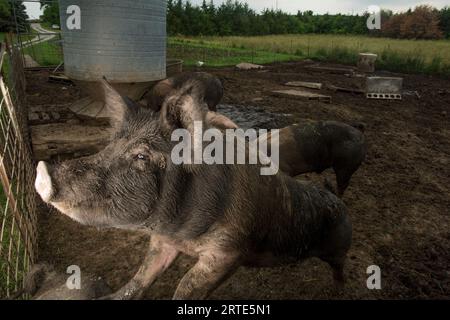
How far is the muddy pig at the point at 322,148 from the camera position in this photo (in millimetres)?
3809

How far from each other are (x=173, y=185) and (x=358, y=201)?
11.0 ft

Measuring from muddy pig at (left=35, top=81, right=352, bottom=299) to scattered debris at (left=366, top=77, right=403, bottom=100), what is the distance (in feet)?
32.3

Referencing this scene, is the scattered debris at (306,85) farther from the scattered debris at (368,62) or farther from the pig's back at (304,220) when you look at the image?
the pig's back at (304,220)

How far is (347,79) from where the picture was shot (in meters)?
14.4

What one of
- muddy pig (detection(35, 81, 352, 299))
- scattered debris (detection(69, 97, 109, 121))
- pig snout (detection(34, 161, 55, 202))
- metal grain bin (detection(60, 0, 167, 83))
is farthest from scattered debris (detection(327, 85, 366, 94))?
pig snout (detection(34, 161, 55, 202))

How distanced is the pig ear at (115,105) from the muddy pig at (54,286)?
1177mm

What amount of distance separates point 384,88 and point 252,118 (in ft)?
23.6

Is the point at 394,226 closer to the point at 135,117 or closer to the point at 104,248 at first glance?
the point at 104,248

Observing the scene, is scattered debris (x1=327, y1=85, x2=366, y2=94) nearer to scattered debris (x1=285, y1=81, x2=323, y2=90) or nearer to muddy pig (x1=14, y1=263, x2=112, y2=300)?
scattered debris (x1=285, y1=81, x2=323, y2=90)

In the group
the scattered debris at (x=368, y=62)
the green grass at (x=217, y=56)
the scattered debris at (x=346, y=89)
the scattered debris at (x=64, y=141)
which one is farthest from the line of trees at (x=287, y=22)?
the scattered debris at (x=64, y=141)

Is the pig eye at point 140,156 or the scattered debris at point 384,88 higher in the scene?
the pig eye at point 140,156

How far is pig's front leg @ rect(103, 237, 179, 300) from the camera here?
2150 millimetres
